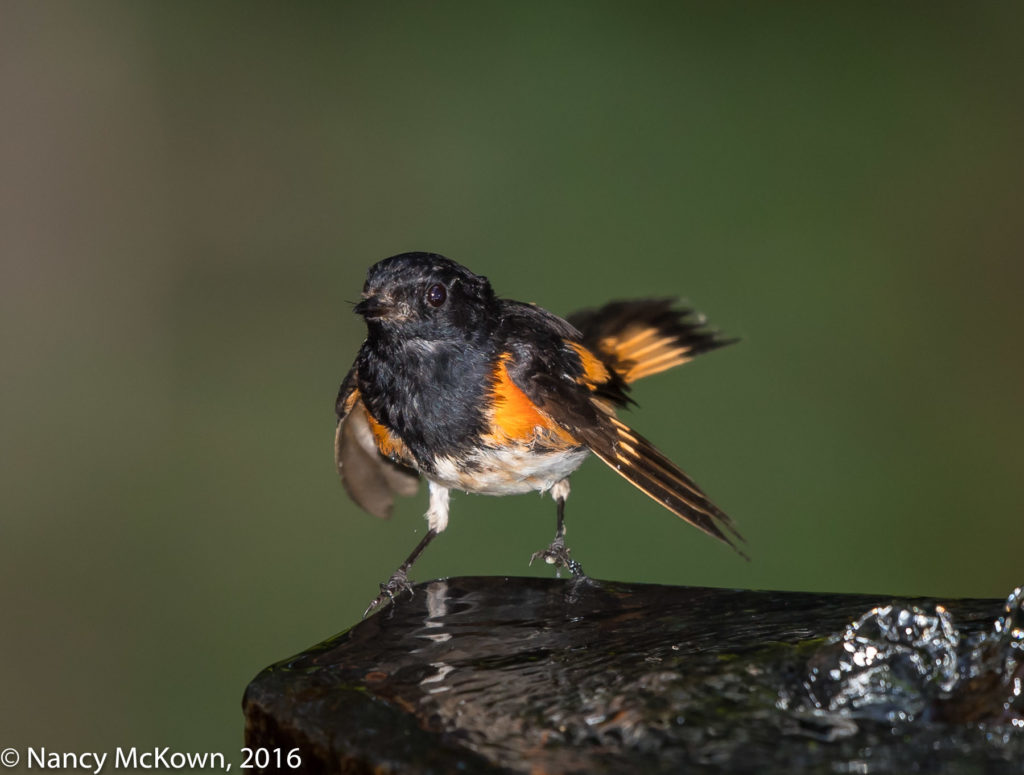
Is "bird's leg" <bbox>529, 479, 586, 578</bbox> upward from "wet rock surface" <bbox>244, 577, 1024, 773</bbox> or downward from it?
upward

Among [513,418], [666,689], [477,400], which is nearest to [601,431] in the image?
[513,418]

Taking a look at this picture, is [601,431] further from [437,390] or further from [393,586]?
[393,586]

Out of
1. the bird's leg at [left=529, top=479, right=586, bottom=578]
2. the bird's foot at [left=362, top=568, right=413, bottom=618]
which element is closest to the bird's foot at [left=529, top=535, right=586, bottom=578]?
the bird's leg at [left=529, top=479, right=586, bottom=578]

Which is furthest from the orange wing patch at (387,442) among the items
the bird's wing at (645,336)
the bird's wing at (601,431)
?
the bird's wing at (645,336)

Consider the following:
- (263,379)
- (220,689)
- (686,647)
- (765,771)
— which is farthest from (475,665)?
Result: (263,379)

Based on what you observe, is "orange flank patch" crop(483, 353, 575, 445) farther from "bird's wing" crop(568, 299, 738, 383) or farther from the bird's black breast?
"bird's wing" crop(568, 299, 738, 383)

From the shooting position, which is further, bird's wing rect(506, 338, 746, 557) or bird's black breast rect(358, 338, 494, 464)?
bird's black breast rect(358, 338, 494, 464)
